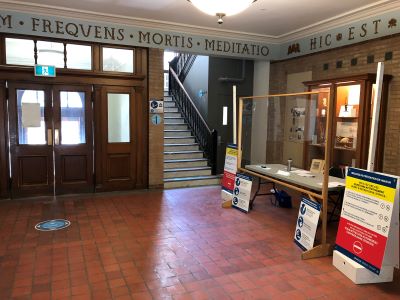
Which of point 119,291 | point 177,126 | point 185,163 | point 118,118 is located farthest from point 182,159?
point 119,291

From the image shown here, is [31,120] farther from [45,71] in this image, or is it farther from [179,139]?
[179,139]

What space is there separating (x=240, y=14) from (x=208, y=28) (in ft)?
3.44

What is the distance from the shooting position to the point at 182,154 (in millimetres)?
7871

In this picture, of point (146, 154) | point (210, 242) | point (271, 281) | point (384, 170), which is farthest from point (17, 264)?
point (384, 170)

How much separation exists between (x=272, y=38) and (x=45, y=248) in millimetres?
5971

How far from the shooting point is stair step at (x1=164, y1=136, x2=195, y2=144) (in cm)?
827

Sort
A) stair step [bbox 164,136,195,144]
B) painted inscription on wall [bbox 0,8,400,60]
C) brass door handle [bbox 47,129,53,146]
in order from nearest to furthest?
painted inscription on wall [bbox 0,8,400,60], brass door handle [bbox 47,129,53,146], stair step [bbox 164,136,195,144]

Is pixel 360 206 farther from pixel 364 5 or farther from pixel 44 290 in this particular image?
pixel 364 5

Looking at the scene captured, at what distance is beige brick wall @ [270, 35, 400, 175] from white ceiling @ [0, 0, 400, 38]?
53 centimetres

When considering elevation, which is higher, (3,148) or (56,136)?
(56,136)

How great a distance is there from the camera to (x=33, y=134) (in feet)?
19.1

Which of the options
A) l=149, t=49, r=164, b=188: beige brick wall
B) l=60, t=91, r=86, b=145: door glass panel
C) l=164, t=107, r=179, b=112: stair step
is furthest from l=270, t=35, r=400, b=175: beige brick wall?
l=60, t=91, r=86, b=145: door glass panel

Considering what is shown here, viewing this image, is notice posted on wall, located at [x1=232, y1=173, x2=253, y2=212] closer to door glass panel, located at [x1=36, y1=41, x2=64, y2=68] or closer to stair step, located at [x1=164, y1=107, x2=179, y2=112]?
door glass panel, located at [x1=36, y1=41, x2=64, y2=68]

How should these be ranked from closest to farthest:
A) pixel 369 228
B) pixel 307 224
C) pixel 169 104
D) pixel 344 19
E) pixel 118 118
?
pixel 369 228 → pixel 307 224 → pixel 344 19 → pixel 118 118 → pixel 169 104
